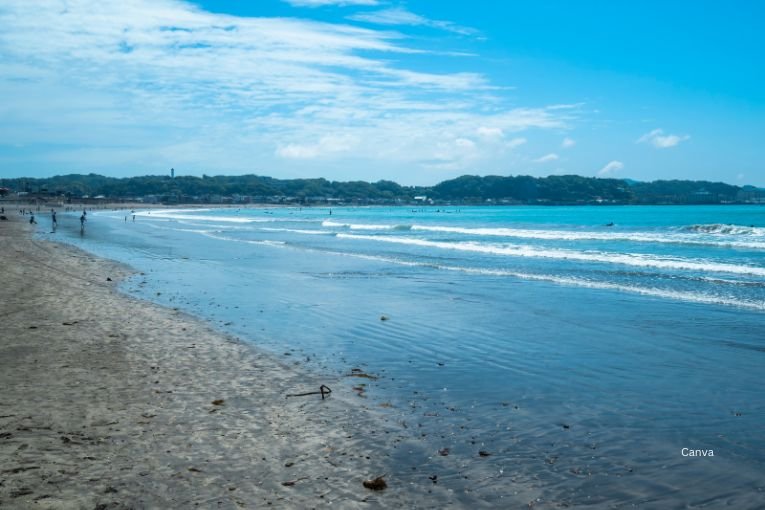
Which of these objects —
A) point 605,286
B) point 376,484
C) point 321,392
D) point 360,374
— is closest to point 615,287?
point 605,286

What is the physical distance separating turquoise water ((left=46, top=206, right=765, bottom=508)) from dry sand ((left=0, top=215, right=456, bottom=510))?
57cm

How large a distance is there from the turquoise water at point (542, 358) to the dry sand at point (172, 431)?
57cm

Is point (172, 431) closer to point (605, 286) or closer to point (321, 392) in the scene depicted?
point (321, 392)

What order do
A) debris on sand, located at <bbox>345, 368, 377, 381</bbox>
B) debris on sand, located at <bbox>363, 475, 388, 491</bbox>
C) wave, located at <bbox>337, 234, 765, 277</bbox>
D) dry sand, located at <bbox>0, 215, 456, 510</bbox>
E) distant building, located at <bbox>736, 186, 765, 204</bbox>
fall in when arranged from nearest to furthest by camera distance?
dry sand, located at <bbox>0, 215, 456, 510</bbox> → debris on sand, located at <bbox>363, 475, 388, 491</bbox> → debris on sand, located at <bbox>345, 368, 377, 381</bbox> → wave, located at <bbox>337, 234, 765, 277</bbox> → distant building, located at <bbox>736, 186, 765, 204</bbox>

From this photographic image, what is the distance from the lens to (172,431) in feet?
19.3

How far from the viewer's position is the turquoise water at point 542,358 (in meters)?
5.23

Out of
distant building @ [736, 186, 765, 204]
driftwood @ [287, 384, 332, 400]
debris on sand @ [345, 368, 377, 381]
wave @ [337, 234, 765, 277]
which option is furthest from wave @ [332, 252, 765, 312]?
distant building @ [736, 186, 765, 204]

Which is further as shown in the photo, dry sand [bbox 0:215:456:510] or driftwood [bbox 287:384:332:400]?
driftwood [bbox 287:384:332:400]

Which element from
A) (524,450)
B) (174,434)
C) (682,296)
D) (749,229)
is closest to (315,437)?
(174,434)

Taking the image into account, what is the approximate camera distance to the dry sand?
4605mm

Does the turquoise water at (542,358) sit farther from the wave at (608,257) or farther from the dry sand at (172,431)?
the dry sand at (172,431)

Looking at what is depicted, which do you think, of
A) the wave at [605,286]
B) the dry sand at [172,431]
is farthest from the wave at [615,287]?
the dry sand at [172,431]

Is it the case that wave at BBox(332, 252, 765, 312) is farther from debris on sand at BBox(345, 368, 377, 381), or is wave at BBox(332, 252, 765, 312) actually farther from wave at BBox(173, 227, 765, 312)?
debris on sand at BBox(345, 368, 377, 381)

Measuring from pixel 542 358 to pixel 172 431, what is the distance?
19.1ft
